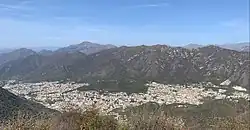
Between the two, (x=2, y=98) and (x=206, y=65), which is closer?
(x=2, y=98)

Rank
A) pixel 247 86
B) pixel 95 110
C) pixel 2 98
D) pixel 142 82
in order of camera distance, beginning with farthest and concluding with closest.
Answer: pixel 142 82
pixel 247 86
pixel 2 98
pixel 95 110

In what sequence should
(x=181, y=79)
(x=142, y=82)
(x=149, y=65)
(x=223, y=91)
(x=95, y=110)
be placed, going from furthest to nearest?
(x=149, y=65)
(x=181, y=79)
(x=142, y=82)
(x=223, y=91)
(x=95, y=110)

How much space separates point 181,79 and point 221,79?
61.4ft

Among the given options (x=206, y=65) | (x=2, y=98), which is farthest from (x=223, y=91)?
(x=2, y=98)

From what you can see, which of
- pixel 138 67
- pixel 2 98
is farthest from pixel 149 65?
pixel 2 98

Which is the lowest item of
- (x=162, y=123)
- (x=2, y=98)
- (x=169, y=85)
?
(x=169, y=85)

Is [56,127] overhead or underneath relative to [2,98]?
overhead

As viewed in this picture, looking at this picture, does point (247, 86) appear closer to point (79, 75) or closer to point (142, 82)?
point (142, 82)

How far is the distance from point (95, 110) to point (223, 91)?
12618 centimetres

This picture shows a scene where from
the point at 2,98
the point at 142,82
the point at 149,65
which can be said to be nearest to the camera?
the point at 2,98

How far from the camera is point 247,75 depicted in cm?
15838

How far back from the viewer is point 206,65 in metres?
191

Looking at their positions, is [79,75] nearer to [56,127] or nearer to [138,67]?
[138,67]

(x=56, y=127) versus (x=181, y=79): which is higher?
(x=56, y=127)
